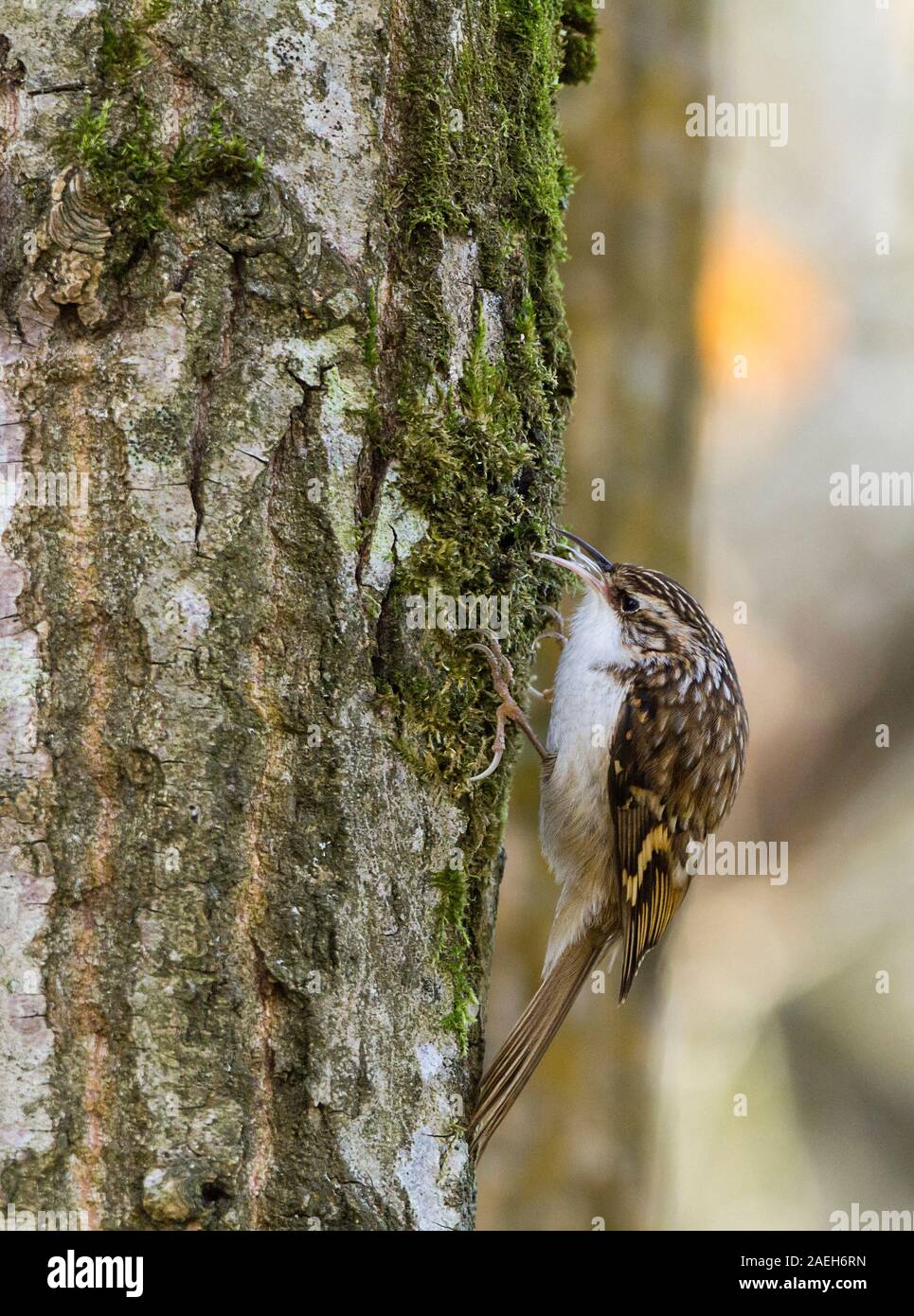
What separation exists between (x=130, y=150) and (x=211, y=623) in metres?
0.63

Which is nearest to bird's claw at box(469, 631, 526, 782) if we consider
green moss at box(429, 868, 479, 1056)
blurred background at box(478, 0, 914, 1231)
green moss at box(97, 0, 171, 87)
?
green moss at box(429, 868, 479, 1056)

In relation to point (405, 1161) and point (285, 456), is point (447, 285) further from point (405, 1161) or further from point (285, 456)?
point (405, 1161)

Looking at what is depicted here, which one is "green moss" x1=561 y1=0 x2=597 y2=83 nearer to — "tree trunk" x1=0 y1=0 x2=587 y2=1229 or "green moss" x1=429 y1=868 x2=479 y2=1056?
"tree trunk" x1=0 y1=0 x2=587 y2=1229

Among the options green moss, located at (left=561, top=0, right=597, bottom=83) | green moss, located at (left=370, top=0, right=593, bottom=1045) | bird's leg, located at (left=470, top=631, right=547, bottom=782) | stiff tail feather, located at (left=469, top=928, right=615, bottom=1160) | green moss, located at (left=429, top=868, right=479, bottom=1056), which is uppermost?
green moss, located at (left=561, top=0, right=597, bottom=83)

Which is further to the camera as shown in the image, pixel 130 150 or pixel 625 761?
pixel 625 761

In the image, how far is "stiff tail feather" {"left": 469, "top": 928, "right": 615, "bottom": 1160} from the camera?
229cm

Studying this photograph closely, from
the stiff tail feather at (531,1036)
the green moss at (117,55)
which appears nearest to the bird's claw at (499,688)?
the stiff tail feather at (531,1036)

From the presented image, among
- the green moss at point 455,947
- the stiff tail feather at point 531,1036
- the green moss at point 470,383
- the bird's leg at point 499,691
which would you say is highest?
the green moss at point 470,383

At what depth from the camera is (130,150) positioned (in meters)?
1.65

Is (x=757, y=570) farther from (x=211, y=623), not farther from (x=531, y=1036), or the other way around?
(x=211, y=623)

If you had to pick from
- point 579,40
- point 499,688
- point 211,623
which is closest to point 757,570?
point 579,40

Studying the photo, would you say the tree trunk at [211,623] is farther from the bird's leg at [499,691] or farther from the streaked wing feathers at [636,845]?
the streaked wing feathers at [636,845]

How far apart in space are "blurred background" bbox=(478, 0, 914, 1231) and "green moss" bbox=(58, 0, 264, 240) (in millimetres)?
2393

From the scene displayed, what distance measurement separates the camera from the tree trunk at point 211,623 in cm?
161
